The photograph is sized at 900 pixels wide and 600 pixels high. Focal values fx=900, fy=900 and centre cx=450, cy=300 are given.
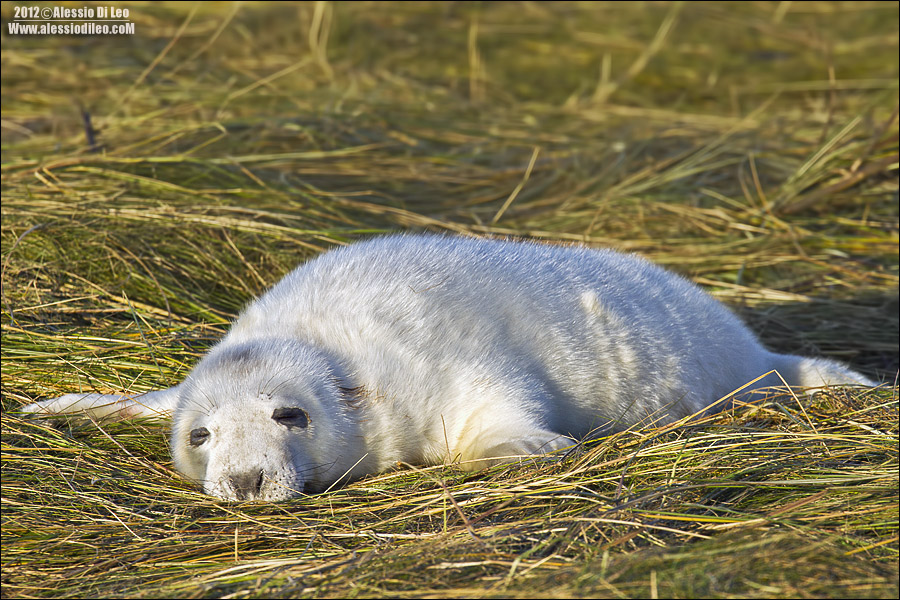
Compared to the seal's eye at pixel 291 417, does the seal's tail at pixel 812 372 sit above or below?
below

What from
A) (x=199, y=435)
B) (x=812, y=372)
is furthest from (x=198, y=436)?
(x=812, y=372)

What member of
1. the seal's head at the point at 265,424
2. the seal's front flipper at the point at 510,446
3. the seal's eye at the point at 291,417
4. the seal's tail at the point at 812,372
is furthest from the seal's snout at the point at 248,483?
the seal's tail at the point at 812,372

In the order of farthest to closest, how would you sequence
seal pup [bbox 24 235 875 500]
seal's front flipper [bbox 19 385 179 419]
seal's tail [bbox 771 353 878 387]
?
seal's tail [bbox 771 353 878 387]
seal's front flipper [bbox 19 385 179 419]
seal pup [bbox 24 235 875 500]

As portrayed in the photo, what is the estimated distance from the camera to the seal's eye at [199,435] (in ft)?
8.27

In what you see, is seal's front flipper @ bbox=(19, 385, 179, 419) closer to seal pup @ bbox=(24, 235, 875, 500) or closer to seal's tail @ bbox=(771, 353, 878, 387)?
seal pup @ bbox=(24, 235, 875, 500)

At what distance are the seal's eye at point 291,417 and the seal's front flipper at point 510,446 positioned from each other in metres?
0.47

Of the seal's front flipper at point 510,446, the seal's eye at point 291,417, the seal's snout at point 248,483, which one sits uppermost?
the seal's eye at point 291,417

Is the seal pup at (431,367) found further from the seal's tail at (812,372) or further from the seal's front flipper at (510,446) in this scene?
the seal's tail at (812,372)

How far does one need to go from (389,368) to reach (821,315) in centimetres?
251

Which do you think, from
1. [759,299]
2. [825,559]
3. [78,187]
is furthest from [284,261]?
[825,559]

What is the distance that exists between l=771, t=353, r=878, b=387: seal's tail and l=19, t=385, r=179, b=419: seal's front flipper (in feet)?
7.36

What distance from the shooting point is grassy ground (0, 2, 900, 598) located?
80.1 inches

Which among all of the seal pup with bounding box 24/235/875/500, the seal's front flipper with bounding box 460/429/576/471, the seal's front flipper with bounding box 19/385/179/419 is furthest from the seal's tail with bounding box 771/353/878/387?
the seal's front flipper with bounding box 19/385/179/419

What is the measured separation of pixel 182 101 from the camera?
6016 mm
